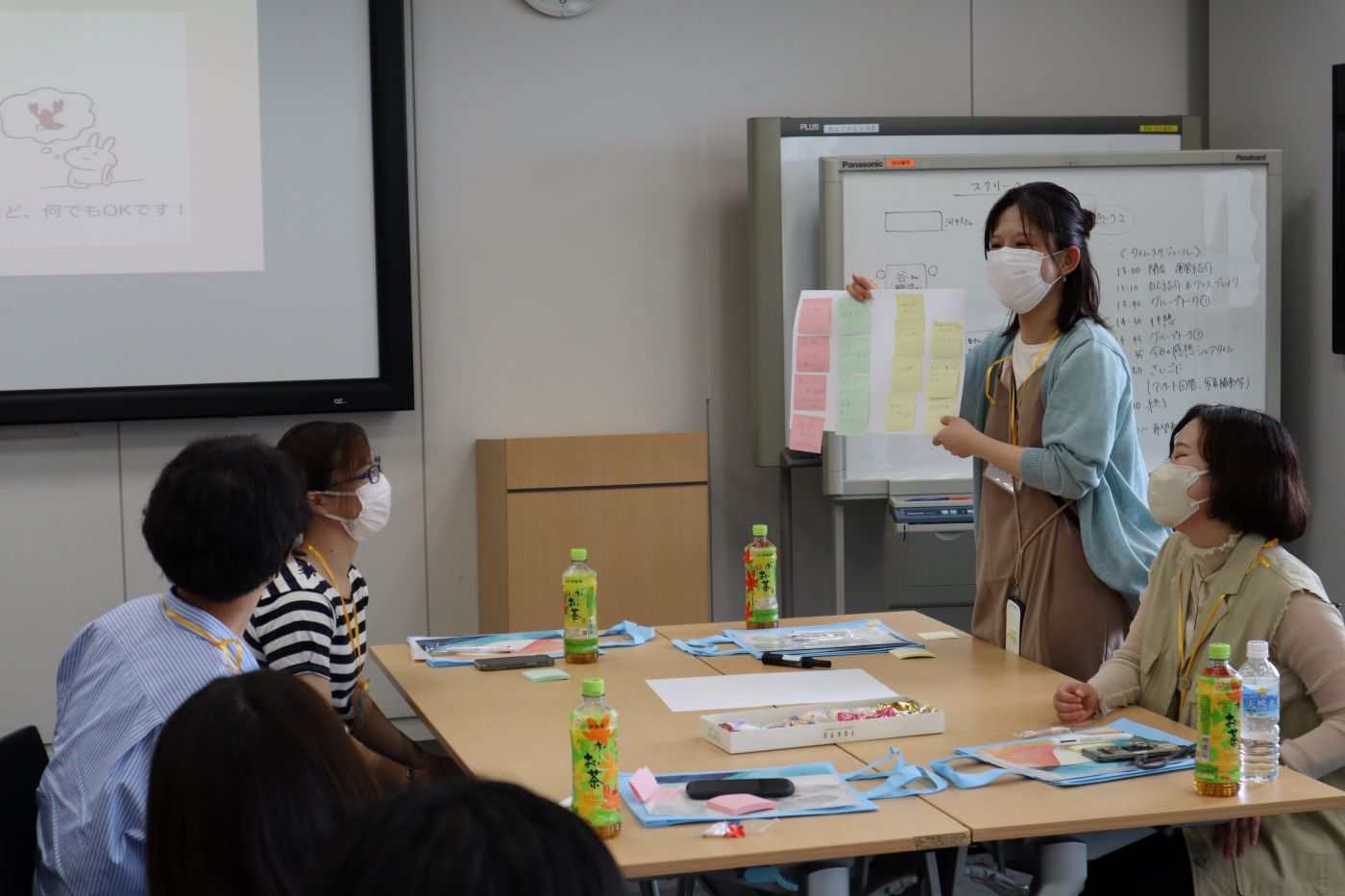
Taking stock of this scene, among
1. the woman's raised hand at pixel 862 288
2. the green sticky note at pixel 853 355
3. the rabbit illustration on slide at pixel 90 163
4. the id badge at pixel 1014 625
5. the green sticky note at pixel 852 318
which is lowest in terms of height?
the id badge at pixel 1014 625

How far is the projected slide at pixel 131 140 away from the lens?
3.97 metres

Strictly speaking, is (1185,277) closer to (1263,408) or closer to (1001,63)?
(1263,408)

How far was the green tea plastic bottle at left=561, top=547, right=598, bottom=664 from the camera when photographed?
2.70 metres

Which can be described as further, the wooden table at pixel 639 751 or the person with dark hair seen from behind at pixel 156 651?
the wooden table at pixel 639 751

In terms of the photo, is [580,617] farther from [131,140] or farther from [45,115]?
[45,115]

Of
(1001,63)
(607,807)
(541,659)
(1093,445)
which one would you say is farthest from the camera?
(1001,63)

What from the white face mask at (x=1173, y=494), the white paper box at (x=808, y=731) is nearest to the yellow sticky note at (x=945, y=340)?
the white face mask at (x=1173, y=494)

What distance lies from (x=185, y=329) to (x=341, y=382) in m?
0.49

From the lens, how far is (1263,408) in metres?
4.38

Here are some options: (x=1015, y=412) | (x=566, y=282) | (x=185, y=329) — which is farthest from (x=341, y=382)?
(x=1015, y=412)

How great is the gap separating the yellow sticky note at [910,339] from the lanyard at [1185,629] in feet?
2.59

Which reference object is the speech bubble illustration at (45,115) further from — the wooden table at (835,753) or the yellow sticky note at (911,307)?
the yellow sticky note at (911,307)

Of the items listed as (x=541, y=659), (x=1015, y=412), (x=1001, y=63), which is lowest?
(x=541, y=659)

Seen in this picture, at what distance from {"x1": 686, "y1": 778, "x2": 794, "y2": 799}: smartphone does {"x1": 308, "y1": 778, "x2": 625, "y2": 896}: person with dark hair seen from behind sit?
118 centimetres
